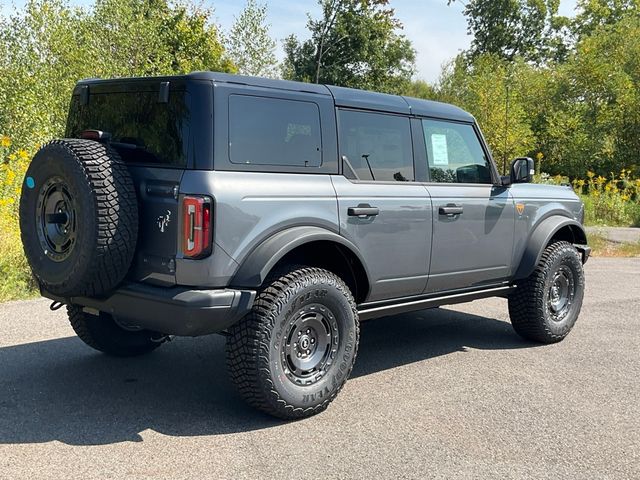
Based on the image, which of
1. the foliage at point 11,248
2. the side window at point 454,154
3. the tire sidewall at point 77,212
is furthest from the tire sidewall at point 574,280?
the foliage at point 11,248

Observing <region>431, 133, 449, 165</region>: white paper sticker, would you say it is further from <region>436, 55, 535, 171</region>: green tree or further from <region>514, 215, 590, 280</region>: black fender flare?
<region>436, 55, 535, 171</region>: green tree

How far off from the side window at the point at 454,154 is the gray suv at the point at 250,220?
0.12ft

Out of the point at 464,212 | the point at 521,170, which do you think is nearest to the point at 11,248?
the point at 464,212

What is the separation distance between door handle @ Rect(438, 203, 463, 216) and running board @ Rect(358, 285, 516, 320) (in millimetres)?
654

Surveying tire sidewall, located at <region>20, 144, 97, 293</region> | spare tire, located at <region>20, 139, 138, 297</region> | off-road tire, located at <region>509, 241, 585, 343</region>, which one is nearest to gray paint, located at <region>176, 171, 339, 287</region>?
spare tire, located at <region>20, 139, 138, 297</region>

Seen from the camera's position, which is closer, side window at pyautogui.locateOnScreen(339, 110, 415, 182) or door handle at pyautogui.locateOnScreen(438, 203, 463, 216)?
side window at pyautogui.locateOnScreen(339, 110, 415, 182)

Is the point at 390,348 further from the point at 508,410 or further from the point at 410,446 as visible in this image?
the point at 410,446

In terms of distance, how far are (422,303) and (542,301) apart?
1.41m

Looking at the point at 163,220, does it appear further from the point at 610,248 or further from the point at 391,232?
the point at 610,248

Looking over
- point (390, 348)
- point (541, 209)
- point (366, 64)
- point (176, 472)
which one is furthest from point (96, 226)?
point (366, 64)

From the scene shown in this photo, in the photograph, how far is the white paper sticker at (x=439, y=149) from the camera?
5121 millimetres

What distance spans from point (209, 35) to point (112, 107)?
2327cm

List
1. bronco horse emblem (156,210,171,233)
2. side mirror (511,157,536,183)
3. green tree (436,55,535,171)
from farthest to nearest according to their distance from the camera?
green tree (436,55,535,171) → side mirror (511,157,536,183) → bronco horse emblem (156,210,171,233)

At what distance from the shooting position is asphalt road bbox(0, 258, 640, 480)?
11.1 ft
